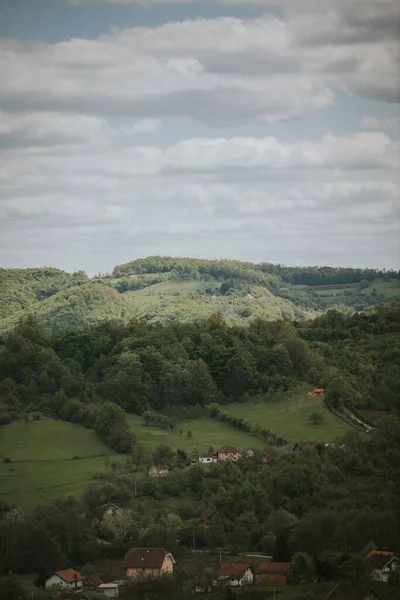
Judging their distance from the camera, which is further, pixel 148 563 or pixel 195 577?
pixel 148 563

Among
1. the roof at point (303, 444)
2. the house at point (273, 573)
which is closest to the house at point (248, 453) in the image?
the roof at point (303, 444)

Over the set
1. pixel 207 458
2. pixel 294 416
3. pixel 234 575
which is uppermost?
pixel 294 416

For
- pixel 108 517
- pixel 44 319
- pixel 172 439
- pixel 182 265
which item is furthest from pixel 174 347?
pixel 182 265

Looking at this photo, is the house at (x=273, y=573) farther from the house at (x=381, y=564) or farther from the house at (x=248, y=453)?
the house at (x=248, y=453)

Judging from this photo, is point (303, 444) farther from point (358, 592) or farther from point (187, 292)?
point (187, 292)

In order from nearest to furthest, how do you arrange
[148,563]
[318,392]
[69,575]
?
[69,575]
[148,563]
[318,392]

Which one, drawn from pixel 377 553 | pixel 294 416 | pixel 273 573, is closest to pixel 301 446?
pixel 294 416

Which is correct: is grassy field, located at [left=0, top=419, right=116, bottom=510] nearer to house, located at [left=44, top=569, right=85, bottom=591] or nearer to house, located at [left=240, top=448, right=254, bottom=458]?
house, located at [left=240, top=448, right=254, bottom=458]
